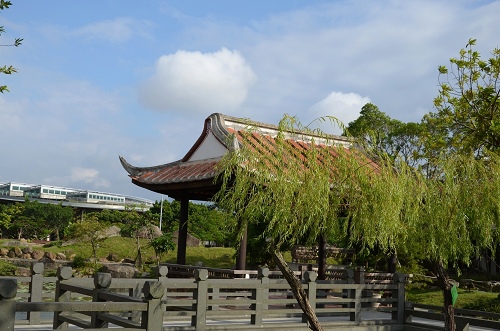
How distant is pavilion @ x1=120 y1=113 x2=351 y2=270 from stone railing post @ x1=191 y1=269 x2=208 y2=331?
2325 millimetres

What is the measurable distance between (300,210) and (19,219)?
48188mm

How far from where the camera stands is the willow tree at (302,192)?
26.7 ft

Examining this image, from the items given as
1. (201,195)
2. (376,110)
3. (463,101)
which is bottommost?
(201,195)

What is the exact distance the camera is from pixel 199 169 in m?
12.8

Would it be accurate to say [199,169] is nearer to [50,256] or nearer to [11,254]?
[50,256]

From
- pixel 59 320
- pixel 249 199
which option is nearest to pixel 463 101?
pixel 249 199

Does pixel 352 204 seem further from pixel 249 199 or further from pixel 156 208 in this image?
pixel 156 208

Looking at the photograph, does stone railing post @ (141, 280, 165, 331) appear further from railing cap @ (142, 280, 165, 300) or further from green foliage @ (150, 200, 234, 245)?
green foliage @ (150, 200, 234, 245)

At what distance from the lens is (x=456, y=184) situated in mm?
10609

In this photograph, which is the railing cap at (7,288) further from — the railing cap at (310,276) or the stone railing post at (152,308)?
the railing cap at (310,276)

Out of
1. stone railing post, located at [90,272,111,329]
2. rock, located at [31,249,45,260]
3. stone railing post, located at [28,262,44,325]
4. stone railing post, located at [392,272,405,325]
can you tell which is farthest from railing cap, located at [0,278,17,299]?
rock, located at [31,249,45,260]

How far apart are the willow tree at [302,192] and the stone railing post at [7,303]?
11.1 ft

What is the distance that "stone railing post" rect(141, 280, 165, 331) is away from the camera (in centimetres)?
663

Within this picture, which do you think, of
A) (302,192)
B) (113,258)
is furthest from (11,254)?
(302,192)
